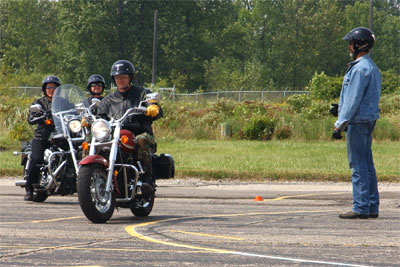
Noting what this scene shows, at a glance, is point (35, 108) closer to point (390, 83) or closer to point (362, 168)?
point (362, 168)

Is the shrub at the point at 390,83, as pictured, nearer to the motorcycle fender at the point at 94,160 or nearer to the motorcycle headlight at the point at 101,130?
the motorcycle headlight at the point at 101,130

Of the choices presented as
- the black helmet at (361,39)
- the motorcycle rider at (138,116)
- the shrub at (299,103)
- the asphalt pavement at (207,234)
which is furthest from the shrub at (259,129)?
the black helmet at (361,39)

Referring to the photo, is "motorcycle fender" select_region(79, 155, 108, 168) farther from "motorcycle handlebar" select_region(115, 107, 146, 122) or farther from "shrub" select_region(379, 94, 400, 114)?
"shrub" select_region(379, 94, 400, 114)

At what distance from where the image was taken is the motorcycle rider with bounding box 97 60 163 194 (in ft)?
31.2

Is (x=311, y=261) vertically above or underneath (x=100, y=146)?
underneath

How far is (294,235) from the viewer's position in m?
7.83

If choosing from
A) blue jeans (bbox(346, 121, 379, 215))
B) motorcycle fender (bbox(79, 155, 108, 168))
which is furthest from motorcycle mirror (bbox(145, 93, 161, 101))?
blue jeans (bbox(346, 121, 379, 215))

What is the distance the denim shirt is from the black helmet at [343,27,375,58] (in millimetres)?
169

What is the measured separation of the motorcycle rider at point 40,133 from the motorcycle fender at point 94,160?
144 inches

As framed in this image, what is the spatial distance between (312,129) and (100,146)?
18.9 metres

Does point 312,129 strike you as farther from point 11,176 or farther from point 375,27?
point 375,27

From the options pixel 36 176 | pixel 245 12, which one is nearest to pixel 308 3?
pixel 245 12

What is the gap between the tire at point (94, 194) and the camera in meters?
8.59

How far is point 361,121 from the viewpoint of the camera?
9383mm
